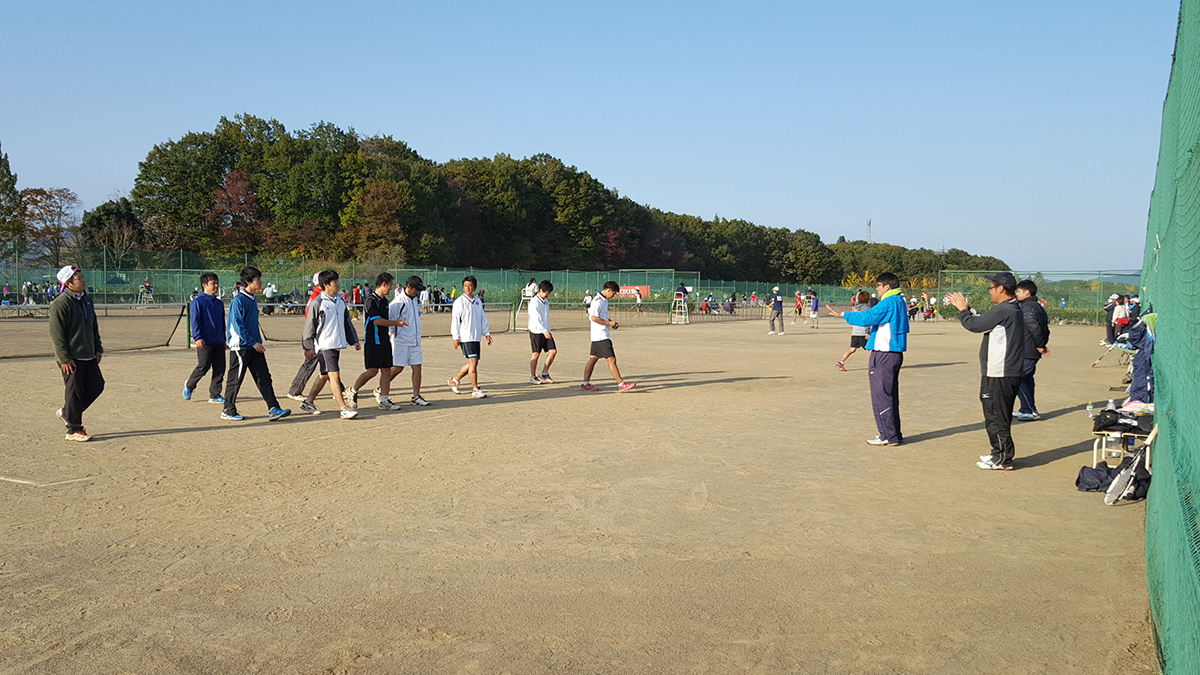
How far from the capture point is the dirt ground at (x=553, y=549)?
12.5 feet

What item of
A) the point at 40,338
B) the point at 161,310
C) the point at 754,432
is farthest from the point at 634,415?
the point at 161,310

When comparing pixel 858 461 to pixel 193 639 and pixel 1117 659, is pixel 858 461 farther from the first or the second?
pixel 193 639

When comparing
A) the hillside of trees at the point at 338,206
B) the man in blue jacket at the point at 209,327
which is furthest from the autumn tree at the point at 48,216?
the man in blue jacket at the point at 209,327

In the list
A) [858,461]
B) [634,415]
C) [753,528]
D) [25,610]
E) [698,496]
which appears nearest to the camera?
[25,610]

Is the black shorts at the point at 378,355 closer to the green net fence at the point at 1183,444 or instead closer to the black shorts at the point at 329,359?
the black shorts at the point at 329,359

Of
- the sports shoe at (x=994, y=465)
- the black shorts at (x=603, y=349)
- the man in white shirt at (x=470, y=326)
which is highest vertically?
the man in white shirt at (x=470, y=326)

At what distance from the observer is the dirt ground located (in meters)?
3.80

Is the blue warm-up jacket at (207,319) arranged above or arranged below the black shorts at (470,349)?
above

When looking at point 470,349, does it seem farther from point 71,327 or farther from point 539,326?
point 71,327

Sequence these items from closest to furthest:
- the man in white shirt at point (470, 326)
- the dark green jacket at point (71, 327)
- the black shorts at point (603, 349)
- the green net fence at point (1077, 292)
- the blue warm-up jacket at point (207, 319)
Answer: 1. the dark green jacket at point (71, 327)
2. the blue warm-up jacket at point (207, 319)
3. the man in white shirt at point (470, 326)
4. the black shorts at point (603, 349)
5. the green net fence at point (1077, 292)

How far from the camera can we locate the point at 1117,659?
375cm

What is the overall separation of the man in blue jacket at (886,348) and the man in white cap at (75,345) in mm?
7858

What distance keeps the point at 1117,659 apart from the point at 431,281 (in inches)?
1641

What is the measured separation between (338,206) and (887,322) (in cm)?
6364
